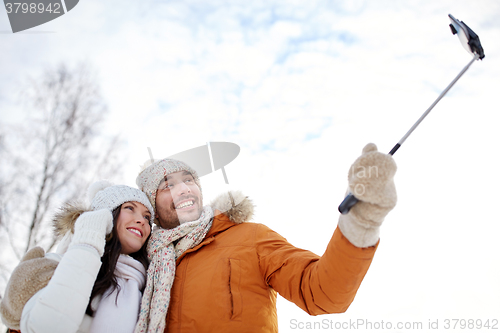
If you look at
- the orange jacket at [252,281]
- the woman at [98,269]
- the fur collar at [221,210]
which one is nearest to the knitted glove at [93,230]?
the woman at [98,269]

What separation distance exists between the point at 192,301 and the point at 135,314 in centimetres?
33

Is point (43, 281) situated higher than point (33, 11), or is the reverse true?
point (33, 11)

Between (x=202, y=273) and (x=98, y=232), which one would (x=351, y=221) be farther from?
(x=98, y=232)

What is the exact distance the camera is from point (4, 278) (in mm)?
4621

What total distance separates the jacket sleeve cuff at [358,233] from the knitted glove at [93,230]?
128 centimetres

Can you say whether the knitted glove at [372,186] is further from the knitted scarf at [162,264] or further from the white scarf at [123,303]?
the white scarf at [123,303]

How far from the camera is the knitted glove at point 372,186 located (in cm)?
129

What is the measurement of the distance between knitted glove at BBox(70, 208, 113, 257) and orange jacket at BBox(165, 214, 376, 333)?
574mm

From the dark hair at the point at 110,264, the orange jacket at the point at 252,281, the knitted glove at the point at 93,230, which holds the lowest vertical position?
the orange jacket at the point at 252,281

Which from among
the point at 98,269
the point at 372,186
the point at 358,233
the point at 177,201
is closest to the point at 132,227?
the point at 177,201

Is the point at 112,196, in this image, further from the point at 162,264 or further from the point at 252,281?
the point at 252,281

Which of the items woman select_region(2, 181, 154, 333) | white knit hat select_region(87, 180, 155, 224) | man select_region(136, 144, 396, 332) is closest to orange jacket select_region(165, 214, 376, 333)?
man select_region(136, 144, 396, 332)

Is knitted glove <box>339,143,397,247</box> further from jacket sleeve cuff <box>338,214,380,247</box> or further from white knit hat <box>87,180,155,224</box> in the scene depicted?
white knit hat <box>87,180,155,224</box>

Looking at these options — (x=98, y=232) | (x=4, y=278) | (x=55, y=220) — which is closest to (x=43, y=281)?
(x=98, y=232)
